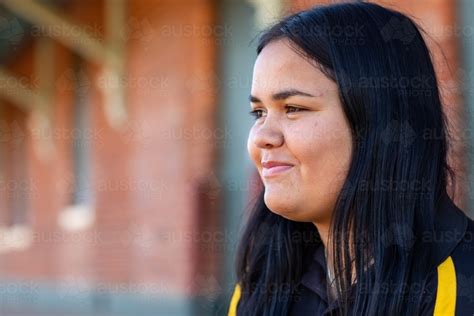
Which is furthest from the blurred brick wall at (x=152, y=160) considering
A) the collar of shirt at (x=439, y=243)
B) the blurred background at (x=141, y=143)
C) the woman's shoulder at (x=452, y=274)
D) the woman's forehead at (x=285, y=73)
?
the woman's shoulder at (x=452, y=274)

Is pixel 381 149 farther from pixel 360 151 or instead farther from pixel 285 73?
pixel 285 73

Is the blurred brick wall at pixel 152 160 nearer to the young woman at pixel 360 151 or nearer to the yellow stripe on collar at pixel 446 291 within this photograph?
the young woman at pixel 360 151

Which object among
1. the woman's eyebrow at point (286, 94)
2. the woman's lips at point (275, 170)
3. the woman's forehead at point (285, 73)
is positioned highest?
the woman's forehead at point (285, 73)

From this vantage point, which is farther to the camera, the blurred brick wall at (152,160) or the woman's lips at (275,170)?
the blurred brick wall at (152,160)

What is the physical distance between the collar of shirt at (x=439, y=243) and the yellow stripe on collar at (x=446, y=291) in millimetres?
25

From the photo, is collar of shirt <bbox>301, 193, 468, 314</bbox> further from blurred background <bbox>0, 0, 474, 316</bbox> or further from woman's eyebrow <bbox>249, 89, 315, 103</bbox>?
blurred background <bbox>0, 0, 474, 316</bbox>

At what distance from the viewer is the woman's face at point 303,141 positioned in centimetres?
175

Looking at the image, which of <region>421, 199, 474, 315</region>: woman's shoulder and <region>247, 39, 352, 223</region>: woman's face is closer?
<region>421, 199, 474, 315</region>: woman's shoulder

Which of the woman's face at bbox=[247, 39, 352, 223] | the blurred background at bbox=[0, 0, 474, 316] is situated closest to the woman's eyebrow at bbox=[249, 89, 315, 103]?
the woman's face at bbox=[247, 39, 352, 223]

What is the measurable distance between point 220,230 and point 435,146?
4.71 meters

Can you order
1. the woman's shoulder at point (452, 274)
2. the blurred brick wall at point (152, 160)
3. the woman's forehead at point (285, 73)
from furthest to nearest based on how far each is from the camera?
the blurred brick wall at point (152, 160)
the woman's forehead at point (285, 73)
the woman's shoulder at point (452, 274)

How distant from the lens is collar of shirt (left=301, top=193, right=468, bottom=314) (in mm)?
1657

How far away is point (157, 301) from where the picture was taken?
664 centimetres

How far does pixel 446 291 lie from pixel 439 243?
0.44ft
